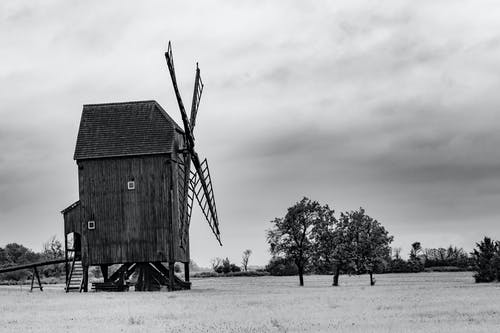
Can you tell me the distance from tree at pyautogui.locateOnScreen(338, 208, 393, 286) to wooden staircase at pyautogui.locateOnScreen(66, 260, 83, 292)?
68.0 feet

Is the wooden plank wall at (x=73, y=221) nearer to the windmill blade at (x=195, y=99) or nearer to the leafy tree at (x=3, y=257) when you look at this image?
the windmill blade at (x=195, y=99)

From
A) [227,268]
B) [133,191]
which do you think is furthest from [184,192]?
[227,268]

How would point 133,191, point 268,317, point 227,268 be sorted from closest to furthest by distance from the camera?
point 268,317, point 133,191, point 227,268

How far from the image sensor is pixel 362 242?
6731cm

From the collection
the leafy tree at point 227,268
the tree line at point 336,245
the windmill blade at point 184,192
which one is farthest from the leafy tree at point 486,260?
the leafy tree at point 227,268

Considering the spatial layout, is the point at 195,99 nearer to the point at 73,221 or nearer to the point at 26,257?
the point at 73,221

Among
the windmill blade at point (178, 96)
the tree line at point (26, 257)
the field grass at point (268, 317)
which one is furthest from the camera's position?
the tree line at point (26, 257)

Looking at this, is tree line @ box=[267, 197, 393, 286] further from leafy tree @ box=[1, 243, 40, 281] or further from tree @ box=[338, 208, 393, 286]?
leafy tree @ box=[1, 243, 40, 281]

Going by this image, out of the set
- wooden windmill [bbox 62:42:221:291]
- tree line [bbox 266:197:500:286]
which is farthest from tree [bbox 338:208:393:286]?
wooden windmill [bbox 62:42:221:291]

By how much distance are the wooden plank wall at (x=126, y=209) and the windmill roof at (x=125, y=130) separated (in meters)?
0.62

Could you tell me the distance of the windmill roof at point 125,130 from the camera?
180 ft

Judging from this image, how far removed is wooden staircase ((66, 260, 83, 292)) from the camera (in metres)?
57.4

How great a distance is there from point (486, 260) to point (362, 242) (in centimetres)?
1039

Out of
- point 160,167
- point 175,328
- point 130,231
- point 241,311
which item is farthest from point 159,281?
point 175,328
